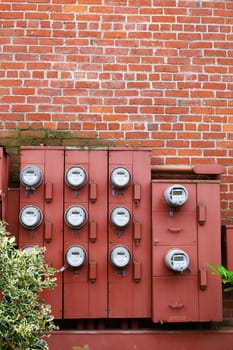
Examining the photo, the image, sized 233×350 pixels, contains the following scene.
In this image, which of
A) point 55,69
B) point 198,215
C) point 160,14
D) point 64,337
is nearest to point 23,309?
point 64,337

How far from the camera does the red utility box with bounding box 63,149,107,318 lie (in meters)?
4.73

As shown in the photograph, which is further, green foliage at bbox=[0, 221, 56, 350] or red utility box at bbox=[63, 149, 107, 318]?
red utility box at bbox=[63, 149, 107, 318]

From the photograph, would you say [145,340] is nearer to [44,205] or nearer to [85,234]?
[85,234]

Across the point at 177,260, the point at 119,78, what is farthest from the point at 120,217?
the point at 119,78

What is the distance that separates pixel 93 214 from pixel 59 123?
1.05m

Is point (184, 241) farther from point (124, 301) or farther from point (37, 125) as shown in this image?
point (37, 125)

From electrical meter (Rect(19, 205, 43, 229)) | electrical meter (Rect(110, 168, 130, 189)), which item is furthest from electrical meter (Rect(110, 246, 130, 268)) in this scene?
electrical meter (Rect(19, 205, 43, 229))

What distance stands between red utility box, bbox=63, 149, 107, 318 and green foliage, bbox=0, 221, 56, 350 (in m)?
0.79

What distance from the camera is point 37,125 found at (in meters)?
5.22

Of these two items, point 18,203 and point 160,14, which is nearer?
point 18,203

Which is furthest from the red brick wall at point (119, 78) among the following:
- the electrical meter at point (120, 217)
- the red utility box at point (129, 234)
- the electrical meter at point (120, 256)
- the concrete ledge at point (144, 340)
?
the concrete ledge at point (144, 340)

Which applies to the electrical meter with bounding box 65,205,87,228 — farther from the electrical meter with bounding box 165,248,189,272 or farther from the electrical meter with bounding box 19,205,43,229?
the electrical meter with bounding box 165,248,189,272

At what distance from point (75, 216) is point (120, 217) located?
0.42 meters

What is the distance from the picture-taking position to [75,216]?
4746 mm
